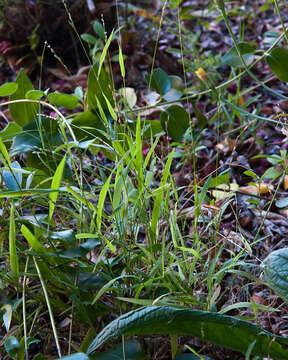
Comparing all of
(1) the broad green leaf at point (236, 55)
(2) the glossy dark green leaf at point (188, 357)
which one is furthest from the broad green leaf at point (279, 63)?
(2) the glossy dark green leaf at point (188, 357)

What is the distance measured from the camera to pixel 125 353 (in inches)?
31.7

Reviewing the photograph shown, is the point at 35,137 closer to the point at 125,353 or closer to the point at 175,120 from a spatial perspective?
the point at 175,120

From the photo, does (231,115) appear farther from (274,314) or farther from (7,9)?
(7,9)

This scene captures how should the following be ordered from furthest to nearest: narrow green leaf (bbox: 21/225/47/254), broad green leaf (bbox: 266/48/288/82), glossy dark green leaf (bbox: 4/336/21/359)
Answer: broad green leaf (bbox: 266/48/288/82) → narrow green leaf (bbox: 21/225/47/254) → glossy dark green leaf (bbox: 4/336/21/359)

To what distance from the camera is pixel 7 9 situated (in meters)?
1.90

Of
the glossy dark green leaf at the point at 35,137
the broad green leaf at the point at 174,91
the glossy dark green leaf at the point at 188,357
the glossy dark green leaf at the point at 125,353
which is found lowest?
the glossy dark green leaf at the point at 188,357

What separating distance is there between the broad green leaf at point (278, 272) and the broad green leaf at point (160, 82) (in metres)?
0.64

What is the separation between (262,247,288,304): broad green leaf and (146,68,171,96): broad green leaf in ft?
2.09

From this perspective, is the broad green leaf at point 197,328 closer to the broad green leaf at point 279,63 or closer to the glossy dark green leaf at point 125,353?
the glossy dark green leaf at point 125,353

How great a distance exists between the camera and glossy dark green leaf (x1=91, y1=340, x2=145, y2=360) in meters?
0.79

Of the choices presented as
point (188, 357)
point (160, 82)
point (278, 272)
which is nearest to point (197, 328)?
point (188, 357)

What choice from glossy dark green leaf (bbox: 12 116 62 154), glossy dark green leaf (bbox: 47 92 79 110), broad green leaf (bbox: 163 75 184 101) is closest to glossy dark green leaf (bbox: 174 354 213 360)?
glossy dark green leaf (bbox: 12 116 62 154)

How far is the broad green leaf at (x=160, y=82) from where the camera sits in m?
1.29

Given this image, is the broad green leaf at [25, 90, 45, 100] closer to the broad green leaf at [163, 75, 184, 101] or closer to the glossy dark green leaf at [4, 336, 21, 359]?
the broad green leaf at [163, 75, 184, 101]
